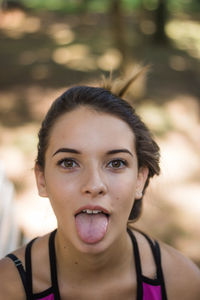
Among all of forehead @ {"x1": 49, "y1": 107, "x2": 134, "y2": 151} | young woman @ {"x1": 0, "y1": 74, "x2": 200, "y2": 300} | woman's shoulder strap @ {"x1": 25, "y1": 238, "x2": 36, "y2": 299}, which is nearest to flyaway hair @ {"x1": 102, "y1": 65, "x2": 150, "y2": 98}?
young woman @ {"x1": 0, "y1": 74, "x2": 200, "y2": 300}

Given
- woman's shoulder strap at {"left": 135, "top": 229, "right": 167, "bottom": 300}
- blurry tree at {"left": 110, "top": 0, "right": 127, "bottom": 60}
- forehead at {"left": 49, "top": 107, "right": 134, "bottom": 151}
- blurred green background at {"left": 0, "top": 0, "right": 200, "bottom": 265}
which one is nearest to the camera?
forehead at {"left": 49, "top": 107, "right": 134, "bottom": 151}

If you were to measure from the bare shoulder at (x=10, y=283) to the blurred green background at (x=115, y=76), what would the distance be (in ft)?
7.39

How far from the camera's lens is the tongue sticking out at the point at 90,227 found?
62.1 inches

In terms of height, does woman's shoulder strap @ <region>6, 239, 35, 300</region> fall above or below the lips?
below

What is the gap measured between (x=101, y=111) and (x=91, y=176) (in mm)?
327

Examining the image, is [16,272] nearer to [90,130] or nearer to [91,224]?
[91,224]

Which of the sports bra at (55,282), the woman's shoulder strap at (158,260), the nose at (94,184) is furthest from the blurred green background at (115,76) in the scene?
the nose at (94,184)

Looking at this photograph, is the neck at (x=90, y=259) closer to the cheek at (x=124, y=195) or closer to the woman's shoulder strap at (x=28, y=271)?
the woman's shoulder strap at (x=28, y=271)

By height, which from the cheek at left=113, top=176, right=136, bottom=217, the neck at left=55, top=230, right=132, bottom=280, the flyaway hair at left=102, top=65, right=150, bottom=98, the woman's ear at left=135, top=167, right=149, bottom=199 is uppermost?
the flyaway hair at left=102, top=65, right=150, bottom=98

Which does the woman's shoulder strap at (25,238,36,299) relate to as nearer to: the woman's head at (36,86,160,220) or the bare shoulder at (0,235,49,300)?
the bare shoulder at (0,235,49,300)

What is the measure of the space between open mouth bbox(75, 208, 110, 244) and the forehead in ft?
0.92

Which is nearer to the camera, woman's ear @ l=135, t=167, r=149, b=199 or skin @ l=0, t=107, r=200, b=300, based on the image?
skin @ l=0, t=107, r=200, b=300

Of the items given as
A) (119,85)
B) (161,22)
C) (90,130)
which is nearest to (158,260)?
(90,130)

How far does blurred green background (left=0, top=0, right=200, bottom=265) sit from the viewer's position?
4605 millimetres
